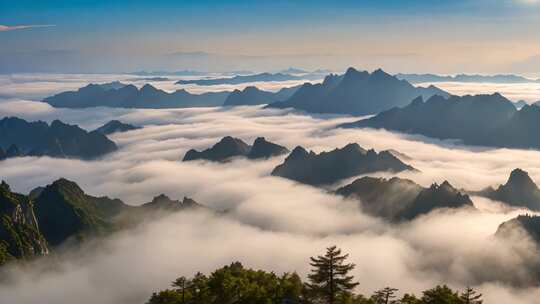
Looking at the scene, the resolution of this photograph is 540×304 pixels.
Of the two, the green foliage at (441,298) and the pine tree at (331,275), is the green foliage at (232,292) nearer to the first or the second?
the green foliage at (441,298)

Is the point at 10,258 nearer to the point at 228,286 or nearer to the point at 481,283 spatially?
the point at 228,286

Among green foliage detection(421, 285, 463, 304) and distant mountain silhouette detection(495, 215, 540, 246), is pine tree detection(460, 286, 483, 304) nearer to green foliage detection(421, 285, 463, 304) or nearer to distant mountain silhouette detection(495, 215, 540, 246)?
green foliage detection(421, 285, 463, 304)

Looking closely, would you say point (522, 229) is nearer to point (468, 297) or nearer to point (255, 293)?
point (468, 297)

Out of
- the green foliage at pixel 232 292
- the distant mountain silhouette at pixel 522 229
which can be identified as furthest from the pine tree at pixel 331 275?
the distant mountain silhouette at pixel 522 229

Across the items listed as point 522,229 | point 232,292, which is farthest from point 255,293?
point 522,229

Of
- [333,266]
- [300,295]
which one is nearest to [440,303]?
[300,295]

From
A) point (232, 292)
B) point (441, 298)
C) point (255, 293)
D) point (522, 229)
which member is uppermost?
point (441, 298)
